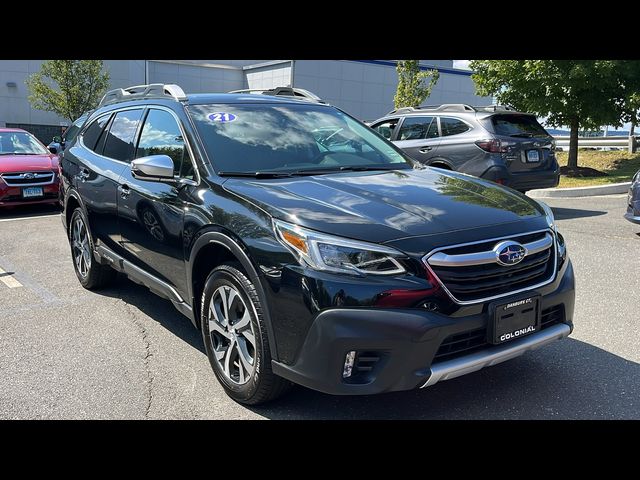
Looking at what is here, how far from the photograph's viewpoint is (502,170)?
8.91 meters

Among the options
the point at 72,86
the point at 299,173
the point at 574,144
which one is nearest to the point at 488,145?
the point at 299,173

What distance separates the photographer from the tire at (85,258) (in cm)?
555

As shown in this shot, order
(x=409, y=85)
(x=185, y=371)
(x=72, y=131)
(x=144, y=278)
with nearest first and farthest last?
(x=185, y=371) < (x=144, y=278) < (x=72, y=131) < (x=409, y=85)

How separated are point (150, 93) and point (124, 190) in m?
0.91

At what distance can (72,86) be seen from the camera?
25.2 m

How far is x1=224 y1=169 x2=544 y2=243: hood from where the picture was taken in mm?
2951

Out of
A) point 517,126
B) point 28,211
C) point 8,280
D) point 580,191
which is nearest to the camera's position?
point 8,280

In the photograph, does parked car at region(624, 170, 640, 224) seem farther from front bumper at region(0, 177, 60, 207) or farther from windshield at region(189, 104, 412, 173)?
front bumper at region(0, 177, 60, 207)

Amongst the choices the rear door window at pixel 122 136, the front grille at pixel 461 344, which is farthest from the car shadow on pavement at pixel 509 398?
the rear door window at pixel 122 136

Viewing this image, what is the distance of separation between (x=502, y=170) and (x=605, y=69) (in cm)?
740

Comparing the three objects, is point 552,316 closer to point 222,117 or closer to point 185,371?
point 185,371

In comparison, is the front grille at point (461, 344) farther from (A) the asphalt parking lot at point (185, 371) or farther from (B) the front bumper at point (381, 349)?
(A) the asphalt parking lot at point (185, 371)

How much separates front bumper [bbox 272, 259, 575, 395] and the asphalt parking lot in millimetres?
538
